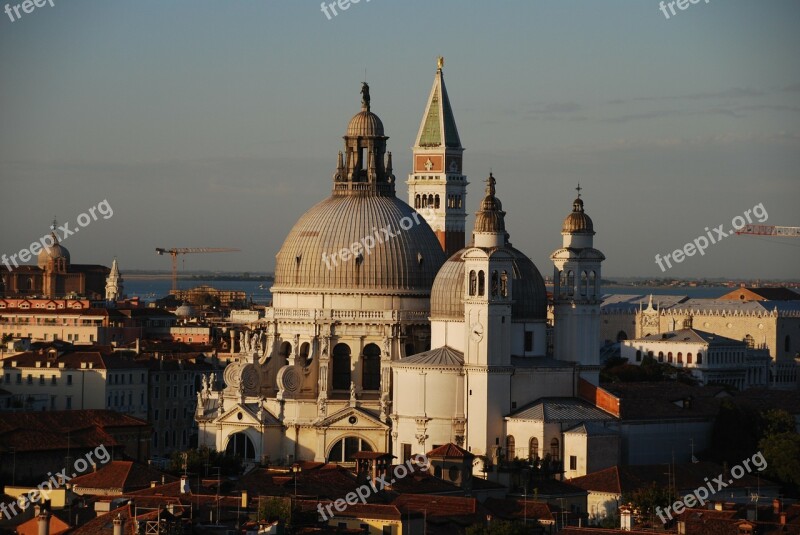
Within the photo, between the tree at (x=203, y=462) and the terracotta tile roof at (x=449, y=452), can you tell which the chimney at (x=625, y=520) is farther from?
the tree at (x=203, y=462)

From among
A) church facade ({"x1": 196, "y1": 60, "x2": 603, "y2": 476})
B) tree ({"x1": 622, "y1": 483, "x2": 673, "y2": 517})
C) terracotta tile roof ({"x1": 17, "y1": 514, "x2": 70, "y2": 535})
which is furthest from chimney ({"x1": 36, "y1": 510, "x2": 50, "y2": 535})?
church facade ({"x1": 196, "y1": 60, "x2": 603, "y2": 476})

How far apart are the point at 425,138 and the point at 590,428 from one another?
44445mm

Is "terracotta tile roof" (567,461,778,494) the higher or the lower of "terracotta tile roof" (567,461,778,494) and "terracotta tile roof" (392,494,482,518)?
the higher

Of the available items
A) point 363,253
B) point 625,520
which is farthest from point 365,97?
point 625,520

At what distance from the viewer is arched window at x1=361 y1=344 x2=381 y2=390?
91.2m

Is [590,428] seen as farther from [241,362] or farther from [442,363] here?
[241,362]

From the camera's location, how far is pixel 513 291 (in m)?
86.8

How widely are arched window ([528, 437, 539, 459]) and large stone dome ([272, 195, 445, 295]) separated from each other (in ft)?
34.2

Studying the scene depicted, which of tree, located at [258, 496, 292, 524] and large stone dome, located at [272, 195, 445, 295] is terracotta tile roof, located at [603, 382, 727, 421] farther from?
tree, located at [258, 496, 292, 524]

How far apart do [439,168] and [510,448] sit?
141 feet

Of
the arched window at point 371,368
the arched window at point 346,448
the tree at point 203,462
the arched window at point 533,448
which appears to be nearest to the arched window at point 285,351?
the arched window at point 371,368

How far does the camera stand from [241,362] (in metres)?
93.2

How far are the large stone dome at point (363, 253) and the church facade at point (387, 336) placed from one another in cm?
5

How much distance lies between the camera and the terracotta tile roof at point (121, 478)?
239 feet
